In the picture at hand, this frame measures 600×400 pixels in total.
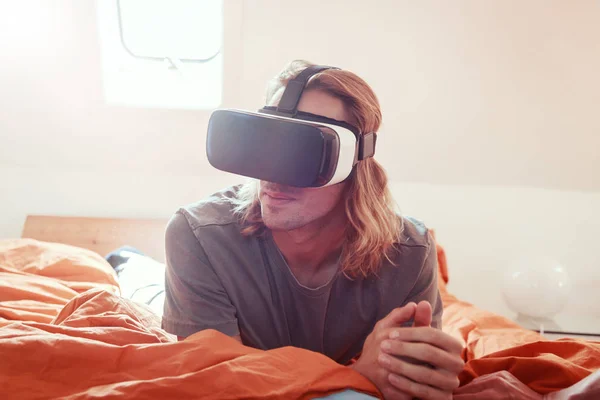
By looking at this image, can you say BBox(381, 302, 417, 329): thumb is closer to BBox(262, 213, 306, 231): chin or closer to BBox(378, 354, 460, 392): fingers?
BBox(378, 354, 460, 392): fingers

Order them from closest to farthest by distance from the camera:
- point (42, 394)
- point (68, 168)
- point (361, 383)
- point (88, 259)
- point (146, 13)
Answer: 1. point (42, 394)
2. point (361, 383)
3. point (88, 259)
4. point (146, 13)
5. point (68, 168)

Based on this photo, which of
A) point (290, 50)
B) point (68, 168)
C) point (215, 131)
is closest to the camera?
point (215, 131)

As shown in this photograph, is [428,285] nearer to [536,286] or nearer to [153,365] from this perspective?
[153,365]

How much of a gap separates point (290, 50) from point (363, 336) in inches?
56.3

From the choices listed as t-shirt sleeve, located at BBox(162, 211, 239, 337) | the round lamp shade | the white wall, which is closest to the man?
t-shirt sleeve, located at BBox(162, 211, 239, 337)

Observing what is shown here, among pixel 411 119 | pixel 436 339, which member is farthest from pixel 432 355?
pixel 411 119

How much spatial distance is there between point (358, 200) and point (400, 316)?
1.12 feet

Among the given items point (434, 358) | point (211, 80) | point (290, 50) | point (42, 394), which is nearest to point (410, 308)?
point (434, 358)

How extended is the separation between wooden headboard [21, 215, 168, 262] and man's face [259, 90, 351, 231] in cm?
161

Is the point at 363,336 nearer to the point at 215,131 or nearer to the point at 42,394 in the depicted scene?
the point at 215,131

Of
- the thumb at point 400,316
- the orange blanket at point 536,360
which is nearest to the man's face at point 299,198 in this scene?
the thumb at point 400,316

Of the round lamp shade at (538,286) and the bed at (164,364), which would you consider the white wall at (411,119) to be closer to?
the round lamp shade at (538,286)

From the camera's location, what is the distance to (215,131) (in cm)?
105

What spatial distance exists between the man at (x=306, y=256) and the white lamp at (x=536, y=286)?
1.32 meters
